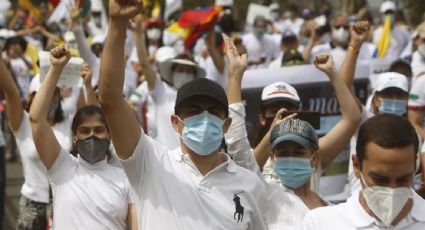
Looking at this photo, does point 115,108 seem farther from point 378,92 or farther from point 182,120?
point 378,92

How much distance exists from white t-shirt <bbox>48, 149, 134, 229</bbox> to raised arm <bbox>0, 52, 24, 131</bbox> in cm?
101

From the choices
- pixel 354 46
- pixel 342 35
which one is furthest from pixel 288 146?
pixel 342 35

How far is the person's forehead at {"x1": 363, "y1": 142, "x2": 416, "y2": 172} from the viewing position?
9.32 ft

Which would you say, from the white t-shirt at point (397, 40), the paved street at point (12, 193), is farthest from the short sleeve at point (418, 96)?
the white t-shirt at point (397, 40)

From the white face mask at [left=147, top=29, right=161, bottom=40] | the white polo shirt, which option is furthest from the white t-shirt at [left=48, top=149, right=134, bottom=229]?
the white face mask at [left=147, top=29, right=161, bottom=40]

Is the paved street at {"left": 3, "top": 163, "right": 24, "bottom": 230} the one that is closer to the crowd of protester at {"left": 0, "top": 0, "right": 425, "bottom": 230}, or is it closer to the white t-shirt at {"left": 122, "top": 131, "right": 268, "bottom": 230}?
the crowd of protester at {"left": 0, "top": 0, "right": 425, "bottom": 230}

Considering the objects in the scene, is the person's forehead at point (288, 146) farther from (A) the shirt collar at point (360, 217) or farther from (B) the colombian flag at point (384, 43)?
(B) the colombian flag at point (384, 43)

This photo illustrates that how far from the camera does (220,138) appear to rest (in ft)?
12.0

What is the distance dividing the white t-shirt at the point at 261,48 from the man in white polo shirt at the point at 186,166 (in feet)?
33.6

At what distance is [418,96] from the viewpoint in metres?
6.98

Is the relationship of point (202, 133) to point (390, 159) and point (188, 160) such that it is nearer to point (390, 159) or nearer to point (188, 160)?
point (188, 160)

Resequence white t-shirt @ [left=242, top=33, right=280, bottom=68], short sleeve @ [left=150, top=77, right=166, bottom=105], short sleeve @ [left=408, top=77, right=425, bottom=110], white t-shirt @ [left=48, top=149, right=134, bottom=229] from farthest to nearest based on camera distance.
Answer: white t-shirt @ [left=242, top=33, right=280, bottom=68], short sleeve @ [left=150, top=77, right=166, bottom=105], short sleeve @ [left=408, top=77, right=425, bottom=110], white t-shirt @ [left=48, top=149, right=134, bottom=229]

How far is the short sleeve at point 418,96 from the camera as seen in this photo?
688 centimetres

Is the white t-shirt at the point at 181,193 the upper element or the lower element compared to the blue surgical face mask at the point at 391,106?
upper
